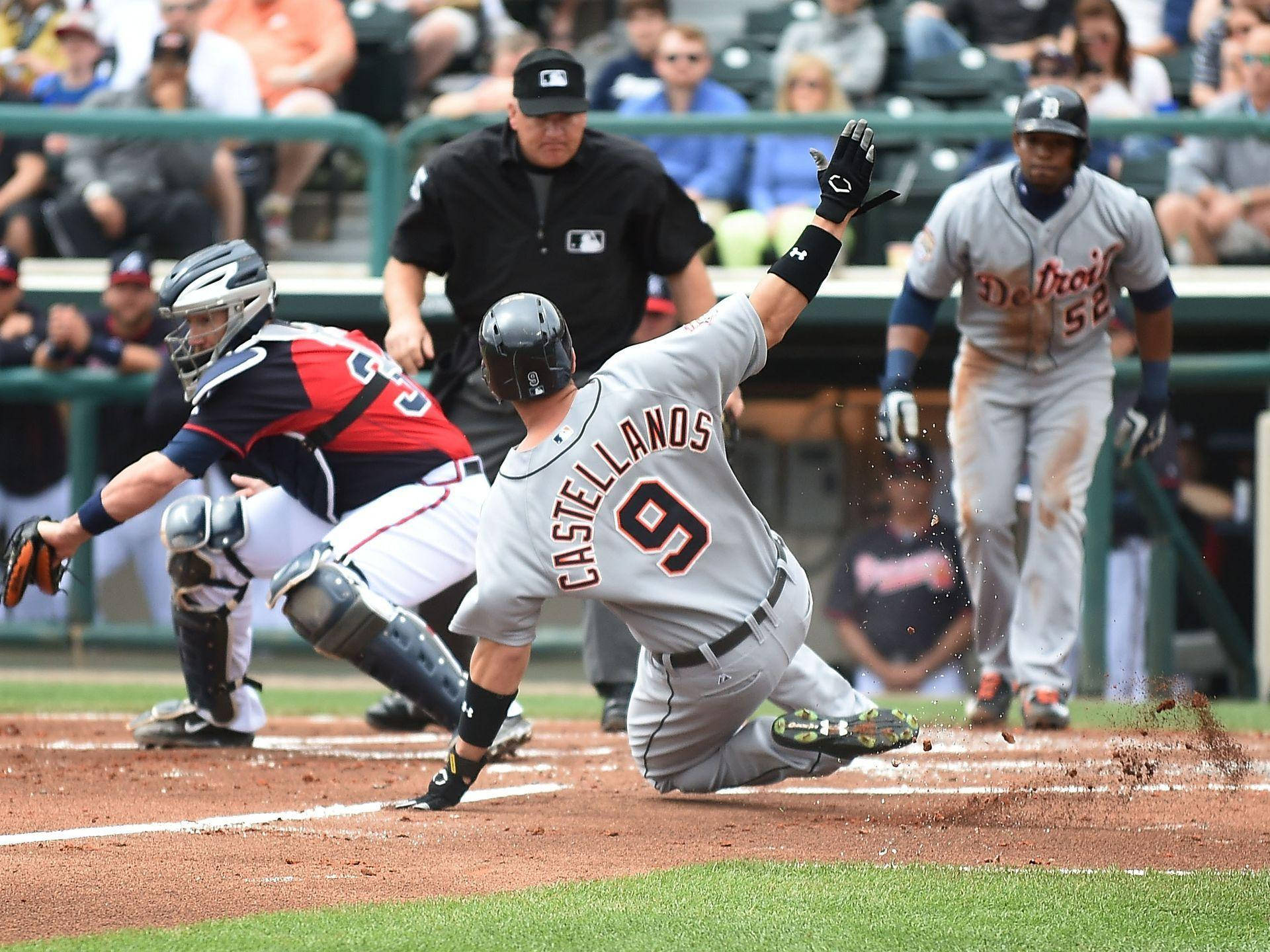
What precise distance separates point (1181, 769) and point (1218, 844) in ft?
4.27

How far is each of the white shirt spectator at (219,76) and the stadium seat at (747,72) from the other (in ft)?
8.32

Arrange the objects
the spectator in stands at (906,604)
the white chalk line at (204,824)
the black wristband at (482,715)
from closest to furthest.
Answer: the white chalk line at (204,824)
the black wristband at (482,715)
the spectator in stands at (906,604)

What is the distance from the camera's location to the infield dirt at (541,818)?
3320 mm

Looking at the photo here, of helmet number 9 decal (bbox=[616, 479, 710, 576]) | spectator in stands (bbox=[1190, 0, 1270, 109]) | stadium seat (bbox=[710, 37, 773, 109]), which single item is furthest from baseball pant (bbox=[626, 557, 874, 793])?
spectator in stands (bbox=[1190, 0, 1270, 109])

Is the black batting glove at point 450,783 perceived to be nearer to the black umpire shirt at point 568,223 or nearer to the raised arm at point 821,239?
the raised arm at point 821,239

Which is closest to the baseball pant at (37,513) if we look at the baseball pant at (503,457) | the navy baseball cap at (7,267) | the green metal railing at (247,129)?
the navy baseball cap at (7,267)

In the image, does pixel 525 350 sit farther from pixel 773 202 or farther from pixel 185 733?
pixel 773 202

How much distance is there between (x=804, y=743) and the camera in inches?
168

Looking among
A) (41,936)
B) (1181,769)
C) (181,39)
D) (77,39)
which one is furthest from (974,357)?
→ (77,39)

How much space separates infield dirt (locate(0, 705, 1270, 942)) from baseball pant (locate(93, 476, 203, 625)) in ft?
10.1

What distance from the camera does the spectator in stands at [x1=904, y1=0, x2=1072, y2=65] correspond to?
33.7ft

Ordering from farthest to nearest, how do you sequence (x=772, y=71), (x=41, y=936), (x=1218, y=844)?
1. (x=772, y=71)
2. (x=1218, y=844)
3. (x=41, y=936)

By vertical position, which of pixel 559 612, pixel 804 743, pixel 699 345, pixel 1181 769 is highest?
pixel 699 345

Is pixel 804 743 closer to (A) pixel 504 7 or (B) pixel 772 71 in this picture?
(B) pixel 772 71
